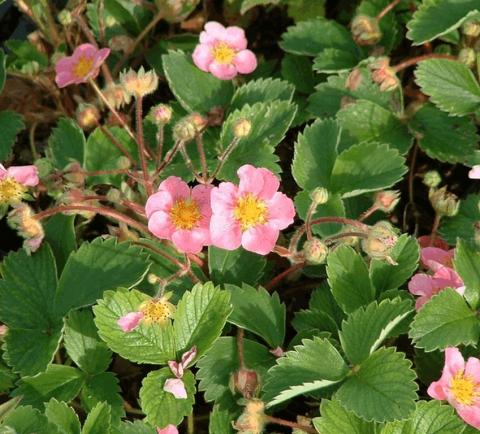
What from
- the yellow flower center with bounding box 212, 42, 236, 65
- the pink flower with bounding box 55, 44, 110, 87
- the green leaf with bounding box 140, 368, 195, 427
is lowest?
the green leaf with bounding box 140, 368, 195, 427

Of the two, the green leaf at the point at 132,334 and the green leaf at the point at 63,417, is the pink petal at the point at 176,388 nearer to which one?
the green leaf at the point at 132,334

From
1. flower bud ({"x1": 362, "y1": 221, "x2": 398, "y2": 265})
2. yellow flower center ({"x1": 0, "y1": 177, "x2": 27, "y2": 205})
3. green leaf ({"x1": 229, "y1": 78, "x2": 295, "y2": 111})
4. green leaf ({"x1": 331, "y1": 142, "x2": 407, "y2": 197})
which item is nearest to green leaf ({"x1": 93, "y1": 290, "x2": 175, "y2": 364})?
yellow flower center ({"x1": 0, "y1": 177, "x2": 27, "y2": 205})

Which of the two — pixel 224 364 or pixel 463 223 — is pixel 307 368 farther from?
pixel 463 223

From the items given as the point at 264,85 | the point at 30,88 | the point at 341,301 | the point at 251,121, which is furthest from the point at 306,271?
the point at 30,88

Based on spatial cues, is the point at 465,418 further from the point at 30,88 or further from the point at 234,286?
the point at 30,88

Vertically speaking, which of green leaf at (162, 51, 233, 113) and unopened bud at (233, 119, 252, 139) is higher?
unopened bud at (233, 119, 252, 139)

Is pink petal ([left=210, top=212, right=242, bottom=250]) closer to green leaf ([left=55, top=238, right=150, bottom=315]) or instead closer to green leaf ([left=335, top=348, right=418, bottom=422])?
green leaf ([left=55, top=238, right=150, bottom=315])

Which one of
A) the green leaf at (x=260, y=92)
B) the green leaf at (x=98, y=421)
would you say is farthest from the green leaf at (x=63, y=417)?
the green leaf at (x=260, y=92)
